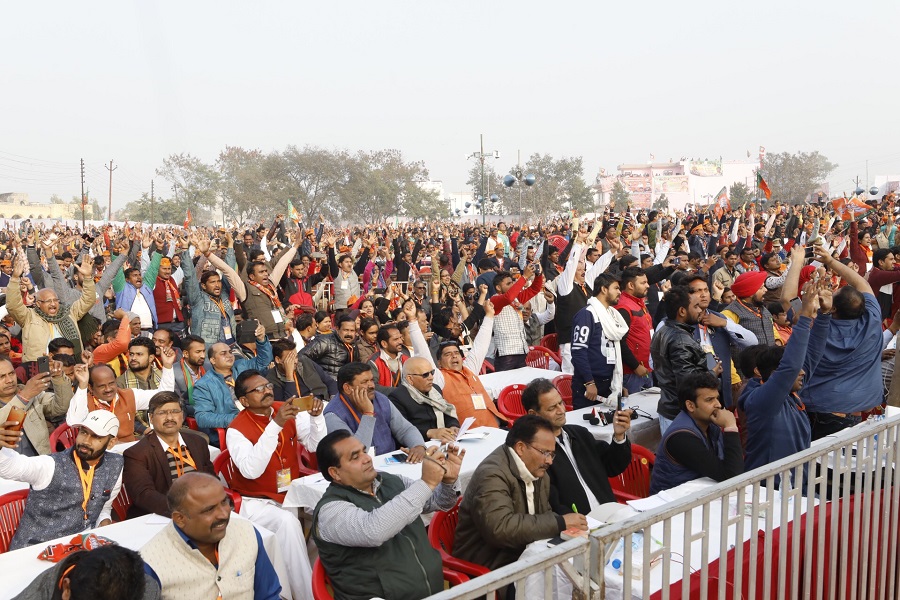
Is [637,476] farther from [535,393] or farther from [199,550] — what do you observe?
[199,550]

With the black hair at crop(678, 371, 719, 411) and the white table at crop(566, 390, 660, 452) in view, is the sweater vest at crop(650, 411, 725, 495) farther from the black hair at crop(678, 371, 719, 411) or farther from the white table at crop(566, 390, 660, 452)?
the white table at crop(566, 390, 660, 452)

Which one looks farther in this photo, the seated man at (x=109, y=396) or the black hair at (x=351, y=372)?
the seated man at (x=109, y=396)

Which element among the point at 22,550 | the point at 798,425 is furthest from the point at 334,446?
the point at 798,425

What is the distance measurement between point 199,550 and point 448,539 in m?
1.31

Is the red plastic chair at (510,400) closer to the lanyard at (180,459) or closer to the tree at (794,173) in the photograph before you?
the lanyard at (180,459)

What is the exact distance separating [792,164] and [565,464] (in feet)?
252

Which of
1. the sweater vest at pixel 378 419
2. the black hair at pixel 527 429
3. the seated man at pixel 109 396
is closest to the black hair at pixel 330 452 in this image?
the black hair at pixel 527 429

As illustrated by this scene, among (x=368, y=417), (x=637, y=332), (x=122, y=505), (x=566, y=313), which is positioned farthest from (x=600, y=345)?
(x=122, y=505)

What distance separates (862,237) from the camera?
43.3 feet

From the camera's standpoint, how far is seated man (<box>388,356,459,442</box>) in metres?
5.58

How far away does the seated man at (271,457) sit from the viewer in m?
4.15

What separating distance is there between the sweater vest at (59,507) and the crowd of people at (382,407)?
0.04ft

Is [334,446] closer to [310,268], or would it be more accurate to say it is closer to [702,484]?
[702,484]

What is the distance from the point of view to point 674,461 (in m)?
4.16
